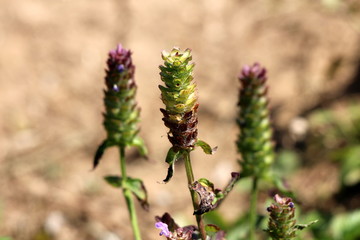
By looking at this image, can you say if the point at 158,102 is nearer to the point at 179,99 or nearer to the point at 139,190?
the point at 139,190

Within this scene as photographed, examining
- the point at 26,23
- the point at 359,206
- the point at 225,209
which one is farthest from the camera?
the point at 26,23

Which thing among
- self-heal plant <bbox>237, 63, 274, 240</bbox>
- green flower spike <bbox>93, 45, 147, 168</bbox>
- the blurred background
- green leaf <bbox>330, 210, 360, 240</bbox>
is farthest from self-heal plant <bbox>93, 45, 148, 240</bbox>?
green leaf <bbox>330, 210, 360, 240</bbox>

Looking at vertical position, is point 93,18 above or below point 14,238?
above

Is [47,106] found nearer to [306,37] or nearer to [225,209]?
[225,209]

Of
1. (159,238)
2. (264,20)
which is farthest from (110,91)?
(264,20)

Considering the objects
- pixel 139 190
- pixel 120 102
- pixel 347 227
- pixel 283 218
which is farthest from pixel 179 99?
pixel 347 227

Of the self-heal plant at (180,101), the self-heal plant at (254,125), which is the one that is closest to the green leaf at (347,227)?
the self-heal plant at (254,125)

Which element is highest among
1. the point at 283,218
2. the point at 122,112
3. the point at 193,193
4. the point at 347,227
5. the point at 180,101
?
the point at 122,112
